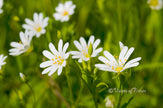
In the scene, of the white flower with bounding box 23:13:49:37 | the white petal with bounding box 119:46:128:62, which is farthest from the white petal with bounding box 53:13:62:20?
the white petal with bounding box 119:46:128:62

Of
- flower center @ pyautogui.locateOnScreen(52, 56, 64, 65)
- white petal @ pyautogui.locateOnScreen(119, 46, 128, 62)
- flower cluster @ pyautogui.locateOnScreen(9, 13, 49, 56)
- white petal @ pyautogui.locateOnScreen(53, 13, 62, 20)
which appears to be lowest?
white petal @ pyautogui.locateOnScreen(119, 46, 128, 62)

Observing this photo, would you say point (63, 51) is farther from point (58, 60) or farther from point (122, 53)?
point (122, 53)

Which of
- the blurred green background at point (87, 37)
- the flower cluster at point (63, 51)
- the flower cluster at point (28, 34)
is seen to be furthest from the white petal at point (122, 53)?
the flower cluster at point (28, 34)

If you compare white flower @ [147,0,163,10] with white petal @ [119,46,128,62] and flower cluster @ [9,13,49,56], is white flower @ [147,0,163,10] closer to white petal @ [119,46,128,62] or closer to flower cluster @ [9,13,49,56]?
flower cluster @ [9,13,49,56]

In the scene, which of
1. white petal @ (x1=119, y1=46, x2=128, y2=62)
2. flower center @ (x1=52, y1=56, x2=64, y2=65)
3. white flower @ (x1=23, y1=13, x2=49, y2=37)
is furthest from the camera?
white flower @ (x1=23, y1=13, x2=49, y2=37)

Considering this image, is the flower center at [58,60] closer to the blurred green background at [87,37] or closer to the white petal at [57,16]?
the blurred green background at [87,37]
